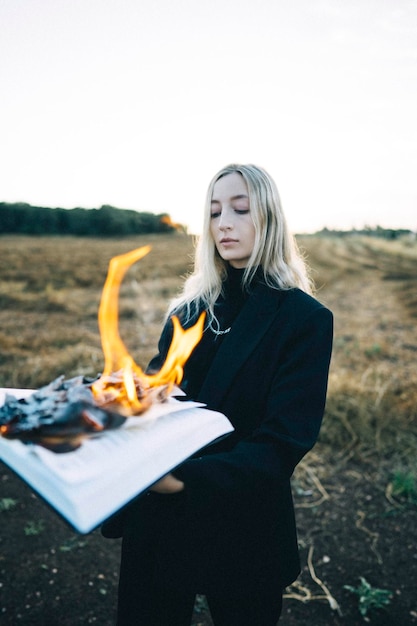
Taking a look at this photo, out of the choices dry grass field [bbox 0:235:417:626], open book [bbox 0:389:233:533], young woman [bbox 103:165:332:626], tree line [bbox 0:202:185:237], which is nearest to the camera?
open book [bbox 0:389:233:533]

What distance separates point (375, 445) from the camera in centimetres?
464

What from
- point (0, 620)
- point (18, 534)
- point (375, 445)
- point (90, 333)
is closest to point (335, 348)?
point (375, 445)

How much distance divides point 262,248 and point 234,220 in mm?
165

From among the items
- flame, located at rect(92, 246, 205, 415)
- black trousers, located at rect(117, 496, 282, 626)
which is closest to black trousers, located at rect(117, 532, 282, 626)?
black trousers, located at rect(117, 496, 282, 626)

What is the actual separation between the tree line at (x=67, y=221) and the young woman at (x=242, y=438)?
38.2 meters

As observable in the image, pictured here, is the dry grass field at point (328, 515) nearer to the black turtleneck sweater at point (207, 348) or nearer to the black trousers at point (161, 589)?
the black trousers at point (161, 589)

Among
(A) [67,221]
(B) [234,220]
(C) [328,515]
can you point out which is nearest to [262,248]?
(B) [234,220]

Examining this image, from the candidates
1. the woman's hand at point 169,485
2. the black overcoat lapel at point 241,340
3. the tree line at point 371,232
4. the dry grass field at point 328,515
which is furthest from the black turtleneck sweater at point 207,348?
the tree line at point 371,232

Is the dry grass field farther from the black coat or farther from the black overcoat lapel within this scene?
the black overcoat lapel

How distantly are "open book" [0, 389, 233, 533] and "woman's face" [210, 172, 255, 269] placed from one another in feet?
2.90

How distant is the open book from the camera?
0.87 metres

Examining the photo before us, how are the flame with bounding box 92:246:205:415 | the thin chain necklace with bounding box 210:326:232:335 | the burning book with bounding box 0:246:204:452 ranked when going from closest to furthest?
the burning book with bounding box 0:246:204:452 < the flame with bounding box 92:246:205:415 < the thin chain necklace with bounding box 210:326:232:335

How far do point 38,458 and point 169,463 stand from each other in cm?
29

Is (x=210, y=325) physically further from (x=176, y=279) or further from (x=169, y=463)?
(x=176, y=279)
